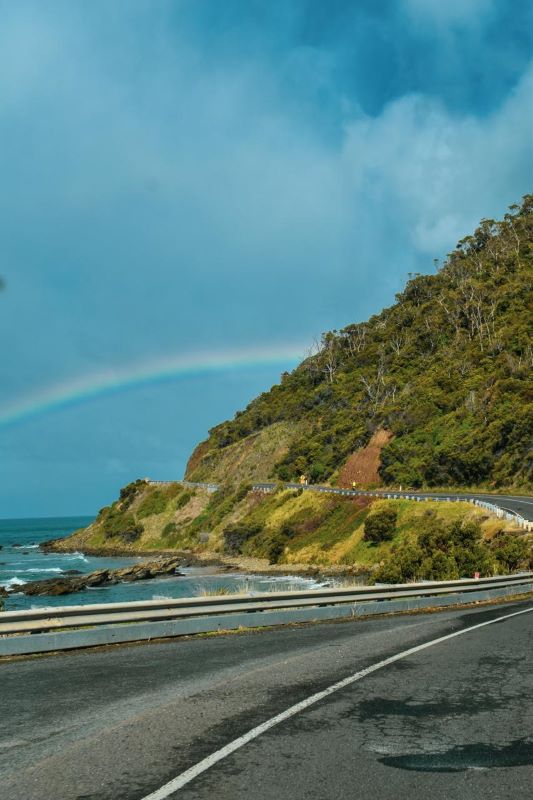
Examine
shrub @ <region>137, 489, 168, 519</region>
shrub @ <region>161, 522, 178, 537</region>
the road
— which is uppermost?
shrub @ <region>137, 489, 168, 519</region>

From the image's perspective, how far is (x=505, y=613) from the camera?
17562 millimetres

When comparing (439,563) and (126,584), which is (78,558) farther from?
(439,563)

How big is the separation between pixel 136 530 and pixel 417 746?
110 meters

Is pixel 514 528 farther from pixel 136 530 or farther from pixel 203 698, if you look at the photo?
pixel 136 530

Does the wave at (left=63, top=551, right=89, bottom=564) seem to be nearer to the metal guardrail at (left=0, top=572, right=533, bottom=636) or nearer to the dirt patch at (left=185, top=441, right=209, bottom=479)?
the dirt patch at (left=185, top=441, right=209, bottom=479)

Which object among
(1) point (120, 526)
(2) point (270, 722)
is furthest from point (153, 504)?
(2) point (270, 722)

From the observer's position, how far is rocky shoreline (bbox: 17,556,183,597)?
2335 inches

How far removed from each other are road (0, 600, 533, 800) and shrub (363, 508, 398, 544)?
4669cm

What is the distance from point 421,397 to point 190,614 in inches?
3137

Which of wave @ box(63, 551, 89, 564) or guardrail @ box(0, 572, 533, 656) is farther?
wave @ box(63, 551, 89, 564)

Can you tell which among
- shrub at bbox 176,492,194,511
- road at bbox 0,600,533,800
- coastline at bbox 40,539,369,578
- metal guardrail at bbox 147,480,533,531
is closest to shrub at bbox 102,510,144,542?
coastline at bbox 40,539,369,578

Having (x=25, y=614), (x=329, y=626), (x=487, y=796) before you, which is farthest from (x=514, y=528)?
(x=487, y=796)

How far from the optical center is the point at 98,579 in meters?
64.1

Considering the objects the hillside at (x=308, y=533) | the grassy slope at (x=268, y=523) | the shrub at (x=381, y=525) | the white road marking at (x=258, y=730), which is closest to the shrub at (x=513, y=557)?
the hillside at (x=308, y=533)
